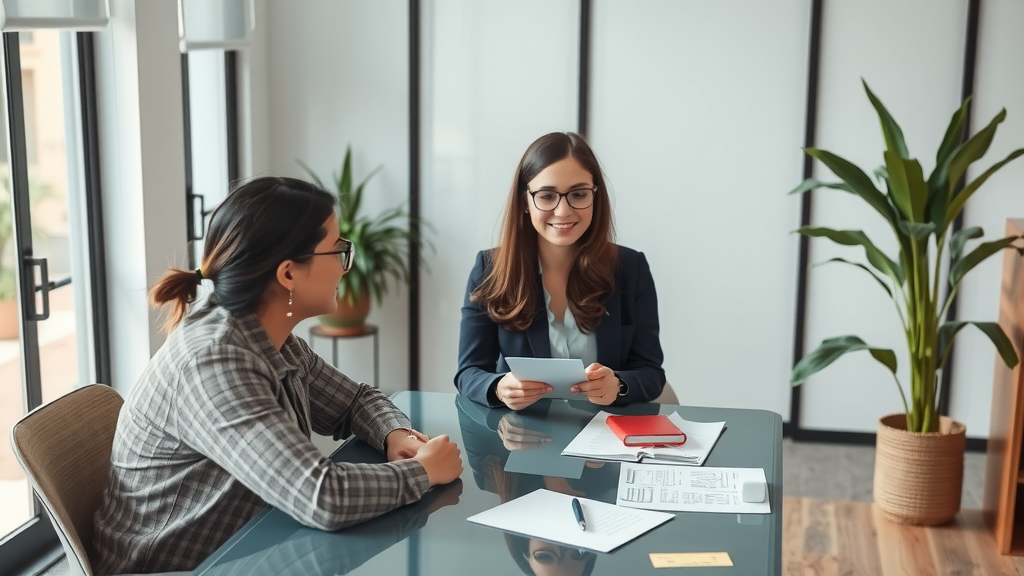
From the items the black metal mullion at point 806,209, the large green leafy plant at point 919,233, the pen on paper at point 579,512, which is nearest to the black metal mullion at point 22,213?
the pen on paper at point 579,512

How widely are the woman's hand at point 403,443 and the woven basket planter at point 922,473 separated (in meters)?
2.03

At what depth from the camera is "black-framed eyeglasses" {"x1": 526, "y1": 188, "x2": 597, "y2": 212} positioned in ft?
8.05

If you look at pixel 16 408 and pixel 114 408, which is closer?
pixel 114 408

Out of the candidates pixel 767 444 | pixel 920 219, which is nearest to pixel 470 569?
pixel 767 444

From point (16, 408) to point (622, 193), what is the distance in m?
2.45

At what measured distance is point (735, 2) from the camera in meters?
3.94

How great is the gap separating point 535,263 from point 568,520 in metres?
1.09

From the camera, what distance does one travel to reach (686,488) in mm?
1720

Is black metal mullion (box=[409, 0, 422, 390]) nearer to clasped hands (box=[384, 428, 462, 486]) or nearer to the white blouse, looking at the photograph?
the white blouse

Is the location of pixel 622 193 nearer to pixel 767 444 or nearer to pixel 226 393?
pixel 767 444

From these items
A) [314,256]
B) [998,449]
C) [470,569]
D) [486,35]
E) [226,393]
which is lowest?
[998,449]

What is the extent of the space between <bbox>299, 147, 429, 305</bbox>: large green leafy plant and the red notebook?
212cm

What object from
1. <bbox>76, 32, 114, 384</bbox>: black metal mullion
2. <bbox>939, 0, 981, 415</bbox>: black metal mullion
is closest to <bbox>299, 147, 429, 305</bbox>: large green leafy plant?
<bbox>76, 32, 114, 384</bbox>: black metal mullion

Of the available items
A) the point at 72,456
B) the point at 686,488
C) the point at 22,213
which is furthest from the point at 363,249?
the point at 686,488
